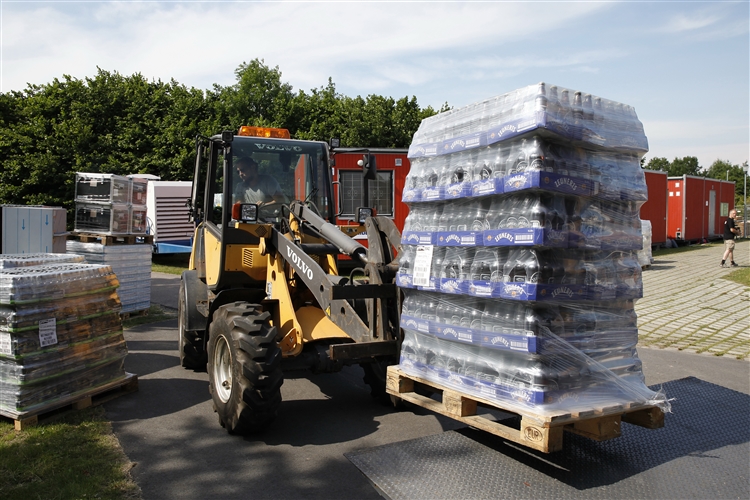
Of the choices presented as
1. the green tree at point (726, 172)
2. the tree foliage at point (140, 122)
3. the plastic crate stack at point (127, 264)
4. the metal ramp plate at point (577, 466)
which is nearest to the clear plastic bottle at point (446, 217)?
the metal ramp plate at point (577, 466)

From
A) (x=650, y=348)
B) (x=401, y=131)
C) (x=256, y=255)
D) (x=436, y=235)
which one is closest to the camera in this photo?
(x=436, y=235)

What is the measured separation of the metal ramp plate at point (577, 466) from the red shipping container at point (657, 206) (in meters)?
19.8

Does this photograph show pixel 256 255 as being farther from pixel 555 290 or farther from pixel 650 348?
pixel 650 348

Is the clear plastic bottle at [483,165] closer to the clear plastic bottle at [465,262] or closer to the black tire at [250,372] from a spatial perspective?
the clear plastic bottle at [465,262]

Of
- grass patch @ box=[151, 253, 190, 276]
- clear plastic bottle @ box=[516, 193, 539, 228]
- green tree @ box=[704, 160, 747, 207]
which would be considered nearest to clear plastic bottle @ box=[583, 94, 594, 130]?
clear plastic bottle @ box=[516, 193, 539, 228]

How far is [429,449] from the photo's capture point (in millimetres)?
4402

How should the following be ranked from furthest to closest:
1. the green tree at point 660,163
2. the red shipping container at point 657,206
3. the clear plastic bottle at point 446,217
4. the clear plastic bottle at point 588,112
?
the green tree at point 660,163, the red shipping container at point 657,206, the clear plastic bottle at point 446,217, the clear plastic bottle at point 588,112

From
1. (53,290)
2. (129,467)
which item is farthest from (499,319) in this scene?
(53,290)

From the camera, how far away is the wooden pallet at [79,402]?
5516 mm

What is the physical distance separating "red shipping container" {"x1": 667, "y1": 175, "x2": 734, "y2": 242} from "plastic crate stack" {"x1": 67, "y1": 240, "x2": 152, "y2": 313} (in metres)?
23.5

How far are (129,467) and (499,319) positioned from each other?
127 inches

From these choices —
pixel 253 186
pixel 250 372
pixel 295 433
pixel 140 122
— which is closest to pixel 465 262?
pixel 250 372

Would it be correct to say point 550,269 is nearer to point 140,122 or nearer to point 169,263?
point 169,263

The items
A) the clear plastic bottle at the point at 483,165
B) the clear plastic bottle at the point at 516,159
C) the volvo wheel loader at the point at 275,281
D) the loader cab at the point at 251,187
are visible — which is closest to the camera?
the clear plastic bottle at the point at 516,159
